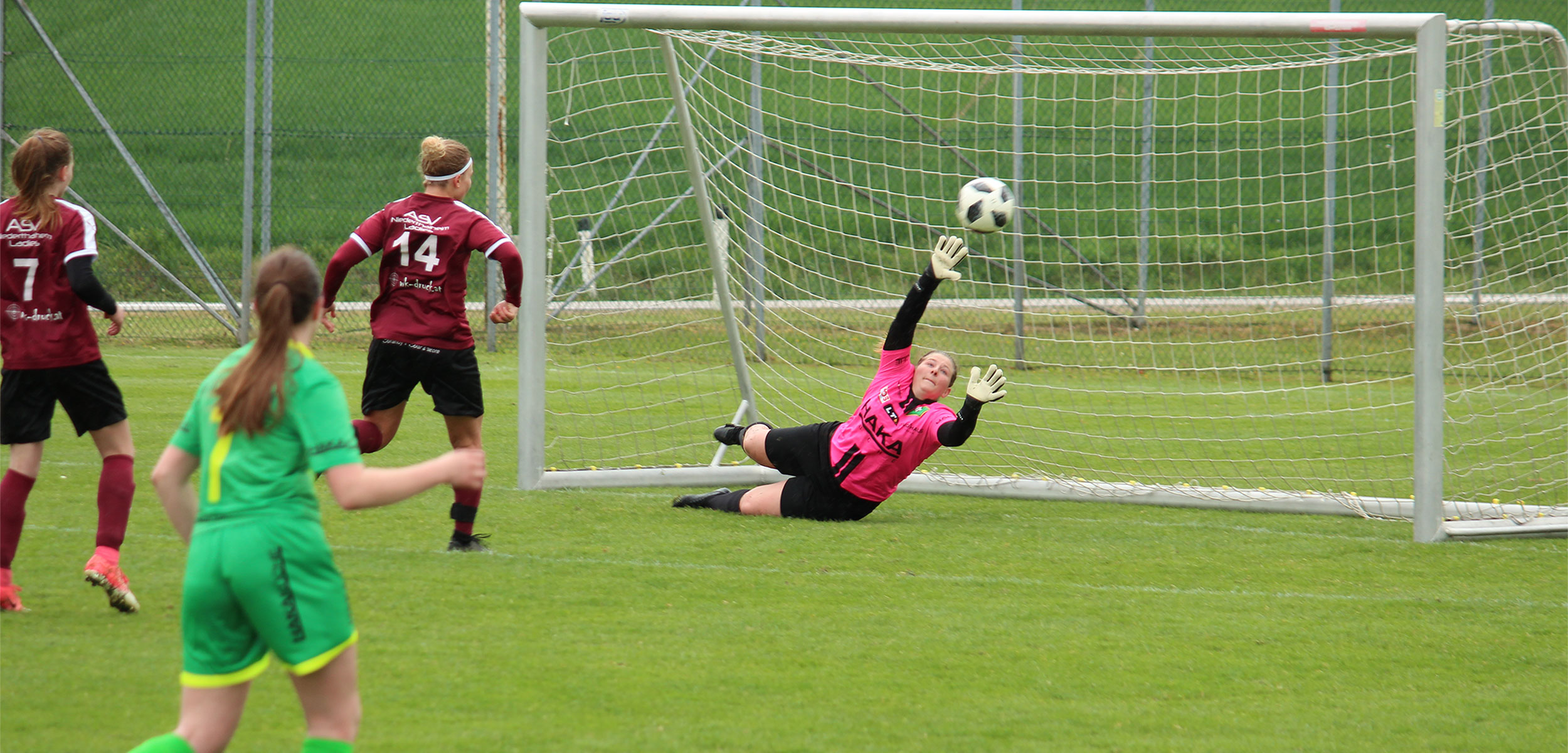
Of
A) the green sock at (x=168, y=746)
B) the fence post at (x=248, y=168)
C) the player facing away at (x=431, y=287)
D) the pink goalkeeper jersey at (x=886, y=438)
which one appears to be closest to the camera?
the green sock at (x=168, y=746)

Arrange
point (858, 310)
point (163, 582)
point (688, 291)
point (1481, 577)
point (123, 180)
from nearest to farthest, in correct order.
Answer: point (163, 582), point (1481, 577), point (688, 291), point (858, 310), point (123, 180)

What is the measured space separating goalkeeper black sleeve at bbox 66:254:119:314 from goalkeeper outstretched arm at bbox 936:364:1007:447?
354cm

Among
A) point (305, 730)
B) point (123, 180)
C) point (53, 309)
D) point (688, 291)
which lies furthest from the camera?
point (123, 180)

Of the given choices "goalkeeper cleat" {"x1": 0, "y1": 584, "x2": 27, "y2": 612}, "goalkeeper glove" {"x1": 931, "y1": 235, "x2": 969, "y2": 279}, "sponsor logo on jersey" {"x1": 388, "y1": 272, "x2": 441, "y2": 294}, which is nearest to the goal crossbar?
"goalkeeper glove" {"x1": 931, "y1": 235, "x2": 969, "y2": 279}

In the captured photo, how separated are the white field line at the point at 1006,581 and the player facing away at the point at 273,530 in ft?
9.22

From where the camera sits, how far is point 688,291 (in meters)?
9.69

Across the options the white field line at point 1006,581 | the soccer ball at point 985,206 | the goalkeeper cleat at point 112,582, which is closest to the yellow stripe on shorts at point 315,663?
the goalkeeper cleat at point 112,582

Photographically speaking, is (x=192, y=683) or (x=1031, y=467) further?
(x=1031, y=467)

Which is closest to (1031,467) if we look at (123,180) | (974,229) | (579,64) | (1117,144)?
(974,229)

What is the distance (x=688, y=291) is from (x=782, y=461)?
3.07 metres

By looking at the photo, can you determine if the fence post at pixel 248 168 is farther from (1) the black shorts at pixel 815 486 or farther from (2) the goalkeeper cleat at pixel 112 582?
(2) the goalkeeper cleat at pixel 112 582

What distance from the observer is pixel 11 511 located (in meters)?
4.61

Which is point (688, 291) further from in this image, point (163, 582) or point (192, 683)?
point (192, 683)

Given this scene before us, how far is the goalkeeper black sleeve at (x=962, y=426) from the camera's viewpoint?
611 cm
